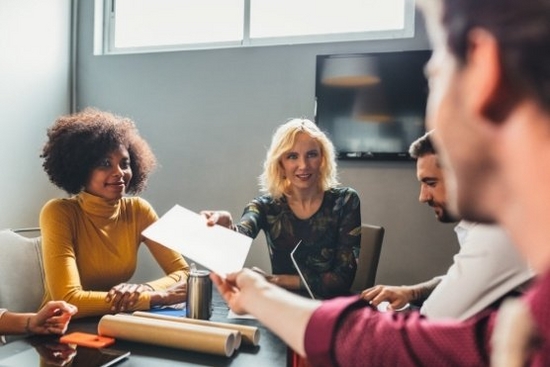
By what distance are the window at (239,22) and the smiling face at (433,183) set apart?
57.8 inches

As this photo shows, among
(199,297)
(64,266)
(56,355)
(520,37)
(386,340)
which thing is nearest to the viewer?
(520,37)

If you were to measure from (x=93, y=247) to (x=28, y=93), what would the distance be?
1784 mm

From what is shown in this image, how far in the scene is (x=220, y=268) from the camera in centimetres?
112

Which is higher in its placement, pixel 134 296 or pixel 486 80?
pixel 486 80

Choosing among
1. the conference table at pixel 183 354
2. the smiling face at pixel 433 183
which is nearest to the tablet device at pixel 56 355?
the conference table at pixel 183 354

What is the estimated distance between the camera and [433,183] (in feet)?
6.22

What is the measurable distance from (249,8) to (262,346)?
8.81 ft

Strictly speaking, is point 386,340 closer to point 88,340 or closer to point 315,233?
point 88,340

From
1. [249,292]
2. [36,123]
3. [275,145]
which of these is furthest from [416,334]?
[36,123]

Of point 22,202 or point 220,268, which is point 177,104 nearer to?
point 22,202

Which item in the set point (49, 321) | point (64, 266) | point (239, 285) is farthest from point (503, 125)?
point (64, 266)

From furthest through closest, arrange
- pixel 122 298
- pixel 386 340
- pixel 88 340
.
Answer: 1. pixel 122 298
2. pixel 88 340
3. pixel 386 340

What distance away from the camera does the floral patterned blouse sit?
213cm

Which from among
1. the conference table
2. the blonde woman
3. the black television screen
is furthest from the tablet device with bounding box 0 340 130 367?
the black television screen
